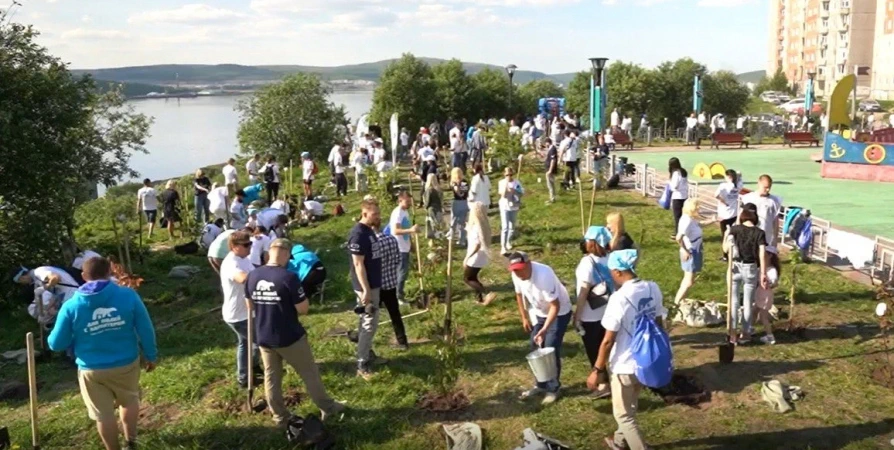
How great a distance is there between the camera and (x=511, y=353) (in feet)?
27.4

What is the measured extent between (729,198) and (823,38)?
104 meters

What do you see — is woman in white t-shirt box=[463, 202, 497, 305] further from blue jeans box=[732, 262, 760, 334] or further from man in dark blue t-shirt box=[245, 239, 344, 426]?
man in dark blue t-shirt box=[245, 239, 344, 426]

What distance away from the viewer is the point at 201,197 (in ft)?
60.5

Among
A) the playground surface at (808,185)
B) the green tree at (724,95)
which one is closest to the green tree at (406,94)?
the playground surface at (808,185)

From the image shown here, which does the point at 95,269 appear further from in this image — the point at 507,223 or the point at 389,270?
the point at 507,223

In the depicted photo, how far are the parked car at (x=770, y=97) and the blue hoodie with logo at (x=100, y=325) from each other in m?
89.9

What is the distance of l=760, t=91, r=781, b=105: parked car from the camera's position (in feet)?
284

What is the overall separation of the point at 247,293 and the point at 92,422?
A: 7.57ft

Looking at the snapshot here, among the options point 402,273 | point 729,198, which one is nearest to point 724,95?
point 729,198

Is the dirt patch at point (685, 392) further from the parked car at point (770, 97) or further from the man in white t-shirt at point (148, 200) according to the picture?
the parked car at point (770, 97)

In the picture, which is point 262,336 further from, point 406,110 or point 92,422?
point 406,110

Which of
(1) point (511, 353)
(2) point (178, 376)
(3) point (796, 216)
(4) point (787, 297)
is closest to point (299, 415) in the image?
(2) point (178, 376)

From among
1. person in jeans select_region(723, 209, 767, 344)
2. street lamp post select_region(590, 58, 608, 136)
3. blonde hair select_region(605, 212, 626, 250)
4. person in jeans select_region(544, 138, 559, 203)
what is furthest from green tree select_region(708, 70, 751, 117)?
blonde hair select_region(605, 212, 626, 250)

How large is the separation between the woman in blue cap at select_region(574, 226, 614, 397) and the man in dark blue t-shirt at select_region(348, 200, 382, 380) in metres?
2.11
